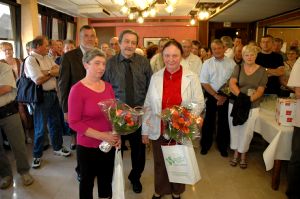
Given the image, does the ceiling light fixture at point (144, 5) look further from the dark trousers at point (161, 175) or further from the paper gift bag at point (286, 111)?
the dark trousers at point (161, 175)

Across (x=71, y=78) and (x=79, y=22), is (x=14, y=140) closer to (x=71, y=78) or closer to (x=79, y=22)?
(x=71, y=78)

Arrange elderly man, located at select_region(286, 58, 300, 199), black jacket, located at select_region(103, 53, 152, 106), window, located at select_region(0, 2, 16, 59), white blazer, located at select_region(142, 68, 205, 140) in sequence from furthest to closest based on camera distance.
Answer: window, located at select_region(0, 2, 16, 59) → black jacket, located at select_region(103, 53, 152, 106) → elderly man, located at select_region(286, 58, 300, 199) → white blazer, located at select_region(142, 68, 205, 140)

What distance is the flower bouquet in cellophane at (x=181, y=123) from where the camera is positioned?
1989mm

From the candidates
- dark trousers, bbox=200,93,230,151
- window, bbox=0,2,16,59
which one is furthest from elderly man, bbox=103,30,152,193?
window, bbox=0,2,16,59

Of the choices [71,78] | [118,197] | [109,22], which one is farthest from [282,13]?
[118,197]

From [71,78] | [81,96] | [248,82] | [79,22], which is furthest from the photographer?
[79,22]

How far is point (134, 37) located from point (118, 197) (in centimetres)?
137

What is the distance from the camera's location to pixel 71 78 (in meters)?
2.63

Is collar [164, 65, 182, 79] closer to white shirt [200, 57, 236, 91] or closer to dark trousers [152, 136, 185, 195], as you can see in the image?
dark trousers [152, 136, 185, 195]

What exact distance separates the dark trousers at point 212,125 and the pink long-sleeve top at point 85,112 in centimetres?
217

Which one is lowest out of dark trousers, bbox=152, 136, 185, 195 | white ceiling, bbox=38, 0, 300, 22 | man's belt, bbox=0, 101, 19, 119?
dark trousers, bbox=152, 136, 185, 195

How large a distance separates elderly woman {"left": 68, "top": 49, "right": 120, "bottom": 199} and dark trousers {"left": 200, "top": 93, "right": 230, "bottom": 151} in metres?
2.07

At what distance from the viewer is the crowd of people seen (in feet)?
6.42

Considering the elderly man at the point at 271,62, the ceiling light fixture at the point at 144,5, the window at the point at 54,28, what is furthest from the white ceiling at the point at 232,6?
the elderly man at the point at 271,62
